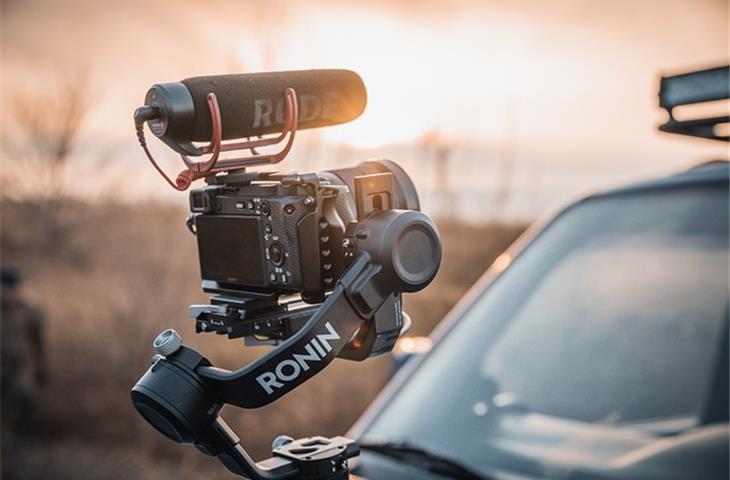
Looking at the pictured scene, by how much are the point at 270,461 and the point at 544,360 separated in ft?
6.23

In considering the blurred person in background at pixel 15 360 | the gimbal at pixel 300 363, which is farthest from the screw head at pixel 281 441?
the blurred person in background at pixel 15 360

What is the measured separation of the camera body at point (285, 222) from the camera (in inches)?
56.9

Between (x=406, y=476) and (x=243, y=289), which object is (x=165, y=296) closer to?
(x=406, y=476)

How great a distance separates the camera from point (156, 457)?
954 centimetres

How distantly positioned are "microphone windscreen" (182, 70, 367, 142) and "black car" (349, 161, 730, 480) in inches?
51.0

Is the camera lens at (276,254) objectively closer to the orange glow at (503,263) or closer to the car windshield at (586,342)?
the car windshield at (586,342)

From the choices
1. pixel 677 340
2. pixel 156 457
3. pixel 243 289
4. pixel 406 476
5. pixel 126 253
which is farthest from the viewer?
pixel 126 253

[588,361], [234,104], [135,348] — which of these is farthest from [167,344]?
[135,348]

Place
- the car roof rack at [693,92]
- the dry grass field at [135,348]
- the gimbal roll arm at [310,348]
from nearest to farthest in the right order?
the gimbal roll arm at [310,348] → the car roof rack at [693,92] → the dry grass field at [135,348]

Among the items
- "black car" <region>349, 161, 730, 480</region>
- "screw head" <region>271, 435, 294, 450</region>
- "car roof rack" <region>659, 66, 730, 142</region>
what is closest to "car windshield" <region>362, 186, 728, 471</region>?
→ "black car" <region>349, 161, 730, 480</region>

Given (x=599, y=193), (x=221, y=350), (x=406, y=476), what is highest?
(x=599, y=193)

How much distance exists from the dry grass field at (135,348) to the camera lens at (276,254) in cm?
740

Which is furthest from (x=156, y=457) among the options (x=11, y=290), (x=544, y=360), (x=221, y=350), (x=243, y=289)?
(x=243, y=289)

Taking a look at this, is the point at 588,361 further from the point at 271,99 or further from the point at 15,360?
the point at 15,360
